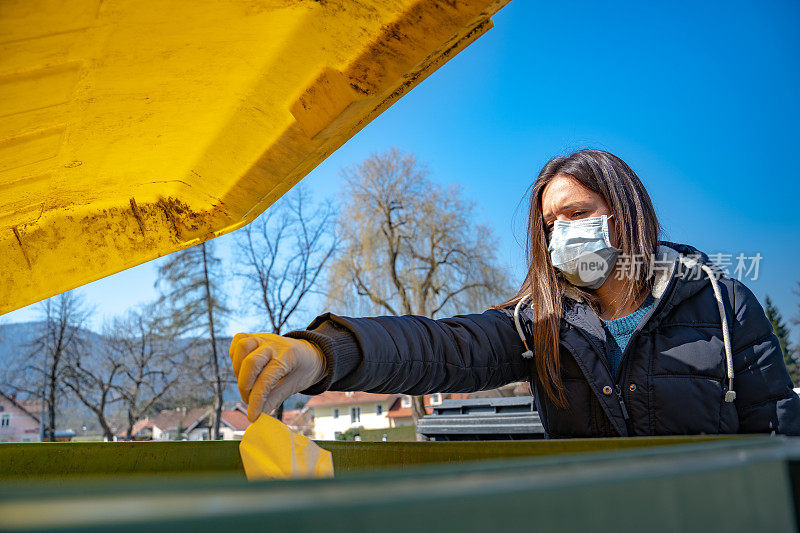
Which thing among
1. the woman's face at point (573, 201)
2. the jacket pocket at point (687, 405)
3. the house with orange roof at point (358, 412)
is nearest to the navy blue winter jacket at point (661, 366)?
the jacket pocket at point (687, 405)

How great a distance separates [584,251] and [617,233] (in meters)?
0.18

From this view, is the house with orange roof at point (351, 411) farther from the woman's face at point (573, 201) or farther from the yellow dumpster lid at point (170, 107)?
the yellow dumpster lid at point (170, 107)

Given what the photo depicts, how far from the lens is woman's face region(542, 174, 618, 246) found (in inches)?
100

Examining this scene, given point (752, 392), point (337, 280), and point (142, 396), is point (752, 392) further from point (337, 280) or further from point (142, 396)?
point (142, 396)

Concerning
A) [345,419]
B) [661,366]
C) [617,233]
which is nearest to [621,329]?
[661,366]

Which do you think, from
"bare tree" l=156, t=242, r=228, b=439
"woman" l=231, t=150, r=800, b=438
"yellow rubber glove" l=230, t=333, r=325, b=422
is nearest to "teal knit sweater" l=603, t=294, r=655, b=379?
"woman" l=231, t=150, r=800, b=438

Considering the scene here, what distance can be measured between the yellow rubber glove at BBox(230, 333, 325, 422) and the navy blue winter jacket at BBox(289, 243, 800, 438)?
0.40m

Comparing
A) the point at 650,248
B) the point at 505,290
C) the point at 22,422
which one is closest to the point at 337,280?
the point at 505,290

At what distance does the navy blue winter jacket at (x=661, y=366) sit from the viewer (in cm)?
200

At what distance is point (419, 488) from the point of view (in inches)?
13.6

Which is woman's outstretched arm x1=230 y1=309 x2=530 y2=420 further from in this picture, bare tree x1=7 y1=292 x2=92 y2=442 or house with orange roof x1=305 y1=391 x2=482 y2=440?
house with orange roof x1=305 y1=391 x2=482 y2=440

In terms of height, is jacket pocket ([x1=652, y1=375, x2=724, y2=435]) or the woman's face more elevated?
the woman's face

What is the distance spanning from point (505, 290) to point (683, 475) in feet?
64.0

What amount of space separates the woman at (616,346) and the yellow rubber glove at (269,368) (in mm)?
146
